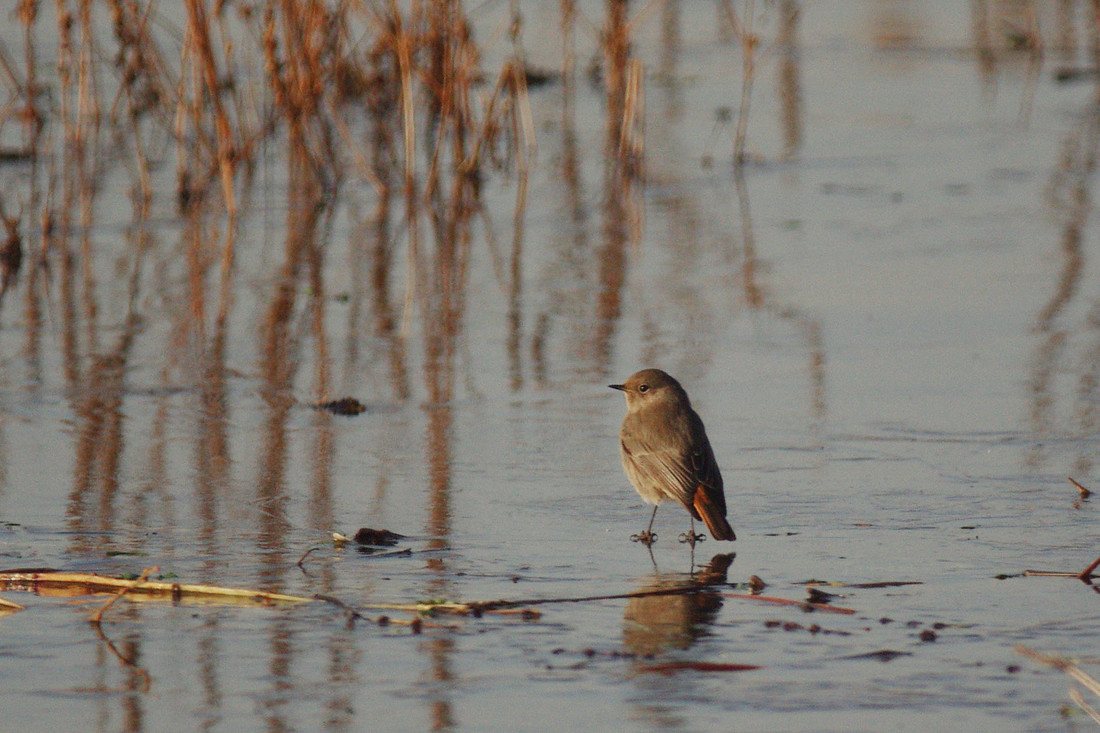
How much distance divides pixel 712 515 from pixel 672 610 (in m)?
0.72

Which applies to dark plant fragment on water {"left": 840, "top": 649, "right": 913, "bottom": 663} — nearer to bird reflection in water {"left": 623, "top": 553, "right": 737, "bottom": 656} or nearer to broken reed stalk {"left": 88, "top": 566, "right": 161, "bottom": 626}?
bird reflection in water {"left": 623, "top": 553, "right": 737, "bottom": 656}

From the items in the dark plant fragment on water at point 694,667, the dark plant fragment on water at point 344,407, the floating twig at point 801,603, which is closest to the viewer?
the dark plant fragment on water at point 694,667

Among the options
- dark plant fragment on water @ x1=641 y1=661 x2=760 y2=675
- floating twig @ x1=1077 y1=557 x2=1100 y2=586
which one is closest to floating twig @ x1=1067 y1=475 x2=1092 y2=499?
floating twig @ x1=1077 y1=557 x2=1100 y2=586

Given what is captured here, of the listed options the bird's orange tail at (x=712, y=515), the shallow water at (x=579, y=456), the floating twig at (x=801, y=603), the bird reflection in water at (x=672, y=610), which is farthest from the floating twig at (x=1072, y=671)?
the bird's orange tail at (x=712, y=515)

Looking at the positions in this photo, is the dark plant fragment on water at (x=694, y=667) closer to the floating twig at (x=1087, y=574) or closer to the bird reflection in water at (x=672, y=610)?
the bird reflection in water at (x=672, y=610)

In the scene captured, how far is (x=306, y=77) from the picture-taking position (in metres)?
12.3

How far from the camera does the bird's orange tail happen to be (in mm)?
5645

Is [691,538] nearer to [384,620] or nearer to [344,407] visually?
[384,620]

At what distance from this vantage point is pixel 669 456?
6.01 meters

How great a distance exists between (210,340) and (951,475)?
4.13 metres

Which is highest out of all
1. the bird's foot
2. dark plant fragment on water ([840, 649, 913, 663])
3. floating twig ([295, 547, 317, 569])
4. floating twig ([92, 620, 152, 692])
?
floating twig ([295, 547, 317, 569])

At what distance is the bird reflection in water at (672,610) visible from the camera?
4742 mm

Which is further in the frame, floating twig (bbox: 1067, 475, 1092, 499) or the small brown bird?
floating twig (bbox: 1067, 475, 1092, 499)

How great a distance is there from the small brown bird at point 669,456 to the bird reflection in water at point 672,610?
27 centimetres
